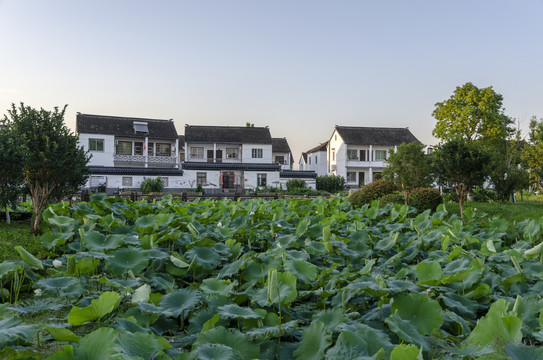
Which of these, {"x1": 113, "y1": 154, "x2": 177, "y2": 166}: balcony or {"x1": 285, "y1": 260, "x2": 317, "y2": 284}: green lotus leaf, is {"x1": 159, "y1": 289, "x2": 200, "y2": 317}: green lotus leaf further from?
{"x1": 113, "y1": 154, "x2": 177, "y2": 166}: balcony

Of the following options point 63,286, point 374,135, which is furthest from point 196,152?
point 63,286

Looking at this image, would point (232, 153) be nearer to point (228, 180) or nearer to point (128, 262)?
point (228, 180)

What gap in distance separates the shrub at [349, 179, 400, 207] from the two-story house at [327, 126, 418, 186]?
26536mm

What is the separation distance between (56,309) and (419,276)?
201 cm

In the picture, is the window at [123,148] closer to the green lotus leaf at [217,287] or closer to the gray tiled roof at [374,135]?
the gray tiled roof at [374,135]

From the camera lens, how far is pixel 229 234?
3662 mm

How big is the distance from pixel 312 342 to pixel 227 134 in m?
36.3

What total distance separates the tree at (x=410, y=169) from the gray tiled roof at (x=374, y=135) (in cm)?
2568

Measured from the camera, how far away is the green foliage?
12578 mm

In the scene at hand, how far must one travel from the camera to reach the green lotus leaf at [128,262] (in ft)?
7.93

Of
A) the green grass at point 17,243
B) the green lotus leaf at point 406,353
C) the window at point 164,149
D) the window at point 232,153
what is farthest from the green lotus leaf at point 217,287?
the window at point 232,153

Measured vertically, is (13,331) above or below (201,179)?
below

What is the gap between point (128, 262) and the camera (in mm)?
2482

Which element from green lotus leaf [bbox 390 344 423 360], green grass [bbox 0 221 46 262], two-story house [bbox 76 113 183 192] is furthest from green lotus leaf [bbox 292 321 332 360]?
two-story house [bbox 76 113 183 192]
